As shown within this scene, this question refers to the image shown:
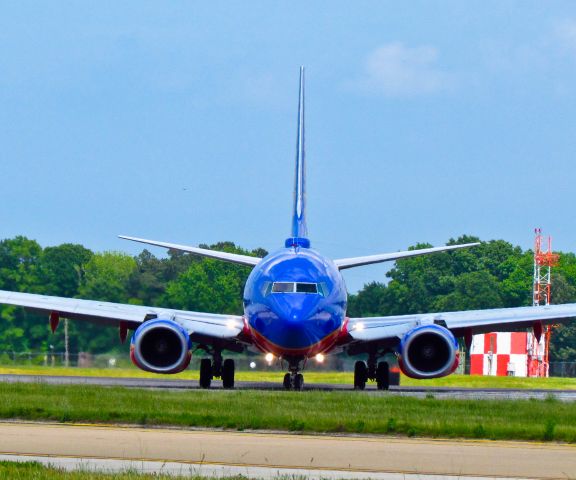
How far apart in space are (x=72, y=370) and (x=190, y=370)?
18.3 ft

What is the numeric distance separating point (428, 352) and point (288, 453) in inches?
753

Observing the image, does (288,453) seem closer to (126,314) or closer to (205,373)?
(205,373)

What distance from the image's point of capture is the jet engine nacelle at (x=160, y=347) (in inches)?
1373

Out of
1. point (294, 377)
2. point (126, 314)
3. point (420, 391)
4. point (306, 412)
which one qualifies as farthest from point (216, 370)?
point (306, 412)

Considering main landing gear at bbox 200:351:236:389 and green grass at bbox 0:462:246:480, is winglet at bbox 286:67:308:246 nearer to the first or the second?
main landing gear at bbox 200:351:236:389

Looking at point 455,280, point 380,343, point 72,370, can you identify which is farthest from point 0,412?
point 455,280

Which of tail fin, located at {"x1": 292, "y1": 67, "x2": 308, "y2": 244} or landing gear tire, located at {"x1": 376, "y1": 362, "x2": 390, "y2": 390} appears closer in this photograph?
landing gear tire, located at {"x1": 376, "y1": 362, "x2": 390, "y2": 390}

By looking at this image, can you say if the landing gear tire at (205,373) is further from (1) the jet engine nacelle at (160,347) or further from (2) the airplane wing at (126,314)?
(1) the jet engine nacelle at (160,347)

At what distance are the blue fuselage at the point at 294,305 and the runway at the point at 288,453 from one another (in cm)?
1377

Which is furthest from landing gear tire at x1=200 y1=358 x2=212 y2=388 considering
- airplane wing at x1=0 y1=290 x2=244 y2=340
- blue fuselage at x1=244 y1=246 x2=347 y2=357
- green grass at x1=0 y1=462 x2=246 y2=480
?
green grass at x1=0 y1=462 x2=246 y2=480

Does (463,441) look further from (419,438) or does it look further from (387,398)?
(387,398)

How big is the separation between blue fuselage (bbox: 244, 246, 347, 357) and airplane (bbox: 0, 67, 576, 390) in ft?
0.08

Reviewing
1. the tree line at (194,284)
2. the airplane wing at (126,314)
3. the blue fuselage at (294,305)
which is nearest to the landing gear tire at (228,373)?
the airplane wing at (126,314)

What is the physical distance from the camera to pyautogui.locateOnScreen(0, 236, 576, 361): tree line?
61875mm
